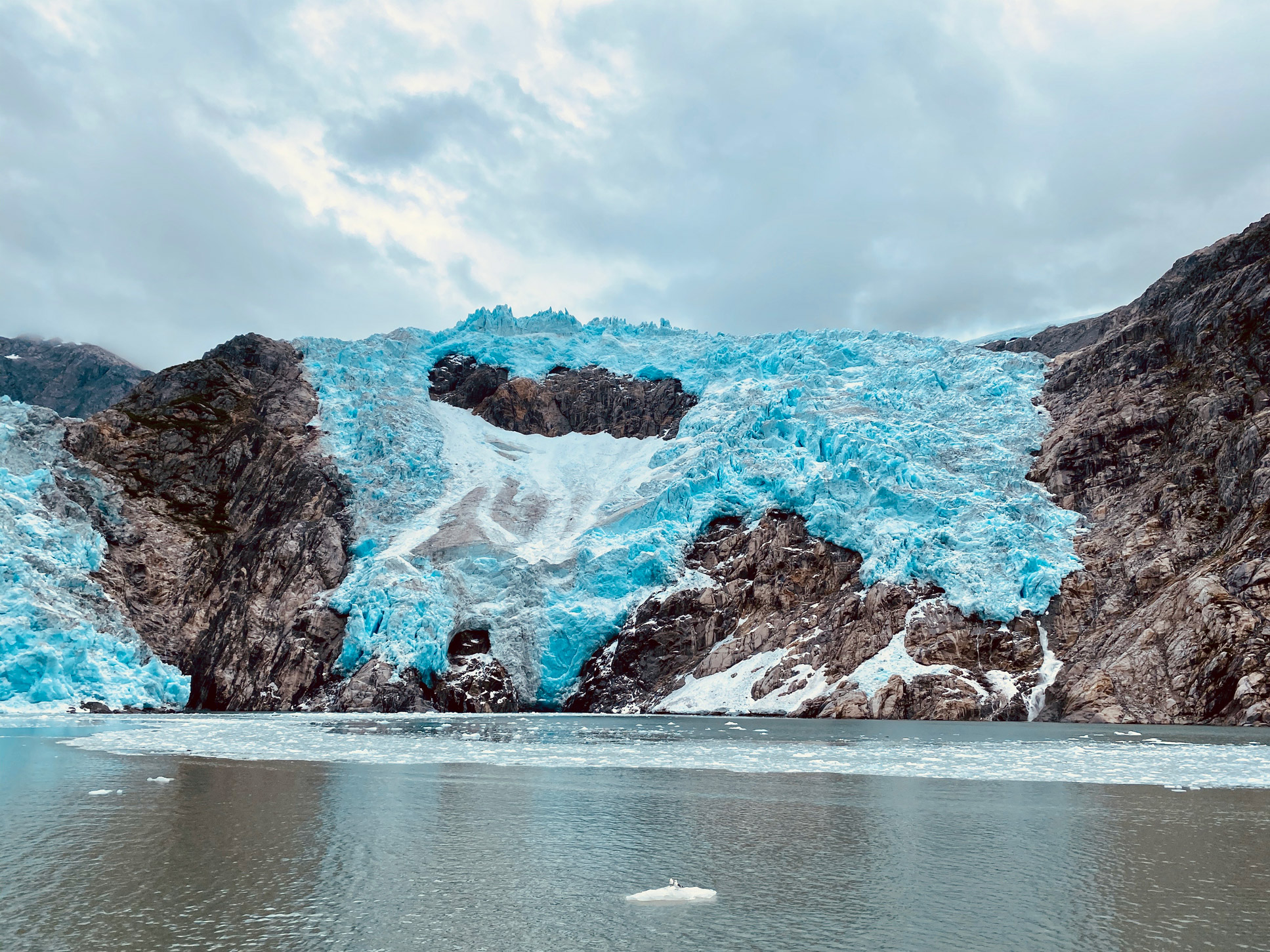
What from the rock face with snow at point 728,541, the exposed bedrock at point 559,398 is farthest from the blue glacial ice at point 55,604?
the exposed bedrock at point 559,398

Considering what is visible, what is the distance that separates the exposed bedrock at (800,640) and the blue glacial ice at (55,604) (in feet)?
128

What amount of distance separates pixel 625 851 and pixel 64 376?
8217 inches

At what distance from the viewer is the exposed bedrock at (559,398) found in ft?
415

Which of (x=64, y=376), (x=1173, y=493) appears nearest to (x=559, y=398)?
(x=1173, y=493)

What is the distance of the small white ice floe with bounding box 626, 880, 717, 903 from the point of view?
48.3 ft

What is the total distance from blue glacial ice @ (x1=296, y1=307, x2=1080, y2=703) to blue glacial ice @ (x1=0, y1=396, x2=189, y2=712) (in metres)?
18.1

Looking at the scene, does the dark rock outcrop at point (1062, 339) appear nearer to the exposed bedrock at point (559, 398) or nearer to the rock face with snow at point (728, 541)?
the rock face with snow at point (728, 541)

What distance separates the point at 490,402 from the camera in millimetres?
128375

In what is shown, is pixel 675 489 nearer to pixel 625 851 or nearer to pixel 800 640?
pixel 800 640

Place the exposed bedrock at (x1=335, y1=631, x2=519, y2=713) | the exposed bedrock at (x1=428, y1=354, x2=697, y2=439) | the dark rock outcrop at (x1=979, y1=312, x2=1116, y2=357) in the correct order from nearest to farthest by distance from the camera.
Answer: the exposed bedrock at (x1=335, y1=631, x2=519, y2=713)
the dark rock outcrop at (x1=979, y1=312, x2=1116, y2=357)
the exposed bedrock at (x1=428, y1=354, x2=697, y2=439)

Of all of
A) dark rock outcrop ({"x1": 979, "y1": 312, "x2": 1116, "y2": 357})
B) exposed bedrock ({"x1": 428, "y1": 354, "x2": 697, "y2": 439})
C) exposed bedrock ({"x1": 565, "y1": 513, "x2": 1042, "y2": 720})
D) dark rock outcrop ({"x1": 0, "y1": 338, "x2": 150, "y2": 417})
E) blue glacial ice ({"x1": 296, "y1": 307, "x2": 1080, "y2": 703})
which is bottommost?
exposed bedrock ({"x1": 565, "y1": 513, "x2": 1042, "y2": 720})

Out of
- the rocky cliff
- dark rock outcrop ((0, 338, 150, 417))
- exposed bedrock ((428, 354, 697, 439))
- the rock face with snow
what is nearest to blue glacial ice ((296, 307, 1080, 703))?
the rock face with snow

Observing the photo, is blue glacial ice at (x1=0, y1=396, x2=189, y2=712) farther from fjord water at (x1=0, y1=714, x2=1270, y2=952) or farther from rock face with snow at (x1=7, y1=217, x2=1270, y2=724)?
fjord water at (x1=0, y1=714, x2=1270, y2=952)

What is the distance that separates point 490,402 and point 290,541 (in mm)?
42728
